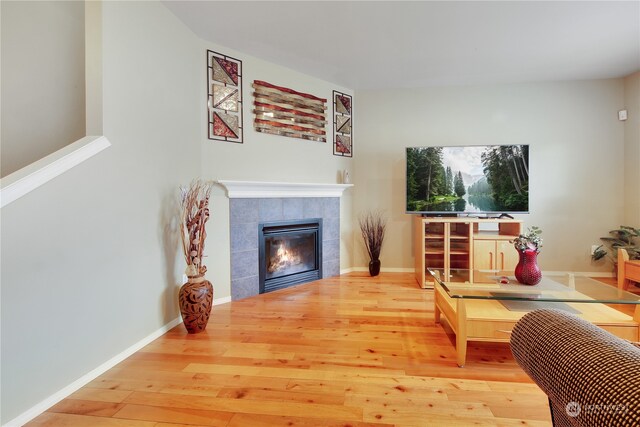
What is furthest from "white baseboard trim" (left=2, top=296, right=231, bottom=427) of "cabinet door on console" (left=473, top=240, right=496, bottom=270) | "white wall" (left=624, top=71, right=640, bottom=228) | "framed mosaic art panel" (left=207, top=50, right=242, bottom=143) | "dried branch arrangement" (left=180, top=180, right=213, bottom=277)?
"white wall" (left=624, top=71, right=640, bottom=228)

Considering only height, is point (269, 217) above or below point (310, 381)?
above

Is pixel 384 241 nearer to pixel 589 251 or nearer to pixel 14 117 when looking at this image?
pixel 589 251

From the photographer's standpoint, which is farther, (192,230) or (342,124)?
(342,124)

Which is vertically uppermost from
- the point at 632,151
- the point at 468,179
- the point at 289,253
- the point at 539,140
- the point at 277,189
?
the point at 539,140

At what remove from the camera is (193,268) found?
2.28 metres

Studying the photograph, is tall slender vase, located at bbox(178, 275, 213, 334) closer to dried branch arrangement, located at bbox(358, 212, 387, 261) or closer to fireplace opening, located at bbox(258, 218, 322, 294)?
fireplace opening, located at bbox(258, 218, 322, 294)

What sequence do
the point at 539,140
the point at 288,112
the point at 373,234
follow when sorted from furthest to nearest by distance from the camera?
the point at 373,234, the point at 539,140, the point at 288,112

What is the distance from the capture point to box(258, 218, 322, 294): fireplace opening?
329 centimetres

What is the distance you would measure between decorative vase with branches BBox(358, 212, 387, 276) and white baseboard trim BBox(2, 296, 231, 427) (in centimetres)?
243

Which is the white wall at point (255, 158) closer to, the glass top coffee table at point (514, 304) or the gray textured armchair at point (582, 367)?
the glass top coffee table at point (514, 304)

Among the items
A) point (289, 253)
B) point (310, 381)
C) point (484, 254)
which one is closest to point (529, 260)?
point (484, 254)

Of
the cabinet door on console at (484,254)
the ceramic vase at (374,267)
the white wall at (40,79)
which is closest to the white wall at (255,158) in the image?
the ceramic vase at (374,267)

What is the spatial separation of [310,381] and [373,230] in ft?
8.31

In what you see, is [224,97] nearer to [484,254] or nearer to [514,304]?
[514,304]
